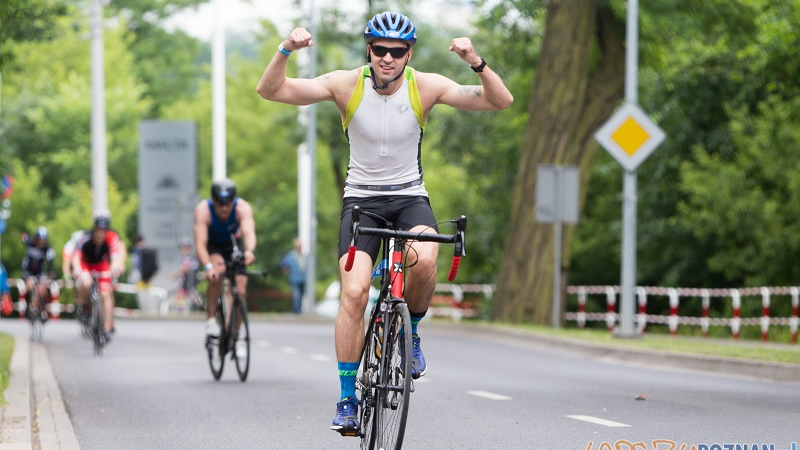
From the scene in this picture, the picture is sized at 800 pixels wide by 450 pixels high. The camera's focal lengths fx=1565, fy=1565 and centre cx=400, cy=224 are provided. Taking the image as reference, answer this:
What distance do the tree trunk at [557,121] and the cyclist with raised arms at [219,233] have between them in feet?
43.0

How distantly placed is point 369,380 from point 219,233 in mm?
6546

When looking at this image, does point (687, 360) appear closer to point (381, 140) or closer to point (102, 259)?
point (102, 259)

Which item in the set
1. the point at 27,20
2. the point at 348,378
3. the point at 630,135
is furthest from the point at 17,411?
the point at 630,135

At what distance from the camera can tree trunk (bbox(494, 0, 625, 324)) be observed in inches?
1043

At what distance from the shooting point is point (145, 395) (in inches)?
510

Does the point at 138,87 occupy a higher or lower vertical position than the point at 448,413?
higher

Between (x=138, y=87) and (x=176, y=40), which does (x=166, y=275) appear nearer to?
(x=138, y=87)

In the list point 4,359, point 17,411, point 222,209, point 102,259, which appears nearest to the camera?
point 17,411

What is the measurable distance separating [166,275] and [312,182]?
5.00 metres

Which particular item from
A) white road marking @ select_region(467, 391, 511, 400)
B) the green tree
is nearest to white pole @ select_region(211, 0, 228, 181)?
the green tree

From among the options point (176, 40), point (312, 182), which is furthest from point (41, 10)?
point (176, 40)

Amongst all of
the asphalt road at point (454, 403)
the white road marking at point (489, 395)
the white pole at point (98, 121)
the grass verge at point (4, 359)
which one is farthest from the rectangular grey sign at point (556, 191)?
the white pole at point (98, 121)

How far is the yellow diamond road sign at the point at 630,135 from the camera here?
20438 millimetres

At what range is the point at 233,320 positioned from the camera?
14.0m
